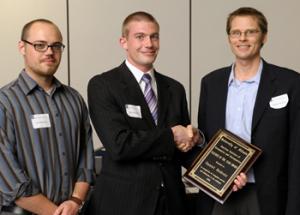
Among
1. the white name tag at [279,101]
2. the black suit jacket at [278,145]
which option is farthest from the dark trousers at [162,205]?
the white name tag at [279,101]

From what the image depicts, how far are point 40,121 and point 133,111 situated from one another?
1.45ft

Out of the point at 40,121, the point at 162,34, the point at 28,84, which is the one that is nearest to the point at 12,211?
Result: the point at 40,121

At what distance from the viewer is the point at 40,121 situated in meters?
2.09

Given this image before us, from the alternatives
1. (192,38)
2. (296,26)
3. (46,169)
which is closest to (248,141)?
(46,169)

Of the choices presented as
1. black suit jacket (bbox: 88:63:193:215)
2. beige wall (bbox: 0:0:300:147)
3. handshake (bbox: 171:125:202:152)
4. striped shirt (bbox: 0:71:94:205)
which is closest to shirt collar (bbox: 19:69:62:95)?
striped shirt (bbox: 0:71:94:205)

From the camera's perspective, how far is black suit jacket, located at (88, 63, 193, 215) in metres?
2.17

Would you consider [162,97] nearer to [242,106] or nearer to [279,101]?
[242,106]

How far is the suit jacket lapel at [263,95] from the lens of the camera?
88.7 inches

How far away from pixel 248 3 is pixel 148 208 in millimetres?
2850

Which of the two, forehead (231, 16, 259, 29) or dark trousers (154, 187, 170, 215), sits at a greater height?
forehead (231, 16, 259, 29)

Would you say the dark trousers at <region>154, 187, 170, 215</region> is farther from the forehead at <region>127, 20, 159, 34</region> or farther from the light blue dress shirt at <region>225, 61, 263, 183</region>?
the forehead at <region>127, 20, 159, 34</region>

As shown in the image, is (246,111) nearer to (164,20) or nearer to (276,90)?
(276,90)

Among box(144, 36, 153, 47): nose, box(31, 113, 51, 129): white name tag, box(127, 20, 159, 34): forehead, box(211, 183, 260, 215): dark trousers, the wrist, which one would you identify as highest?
box(127, 20, 159, 34): forehead

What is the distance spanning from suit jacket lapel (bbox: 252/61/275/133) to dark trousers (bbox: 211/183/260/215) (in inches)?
11.7
